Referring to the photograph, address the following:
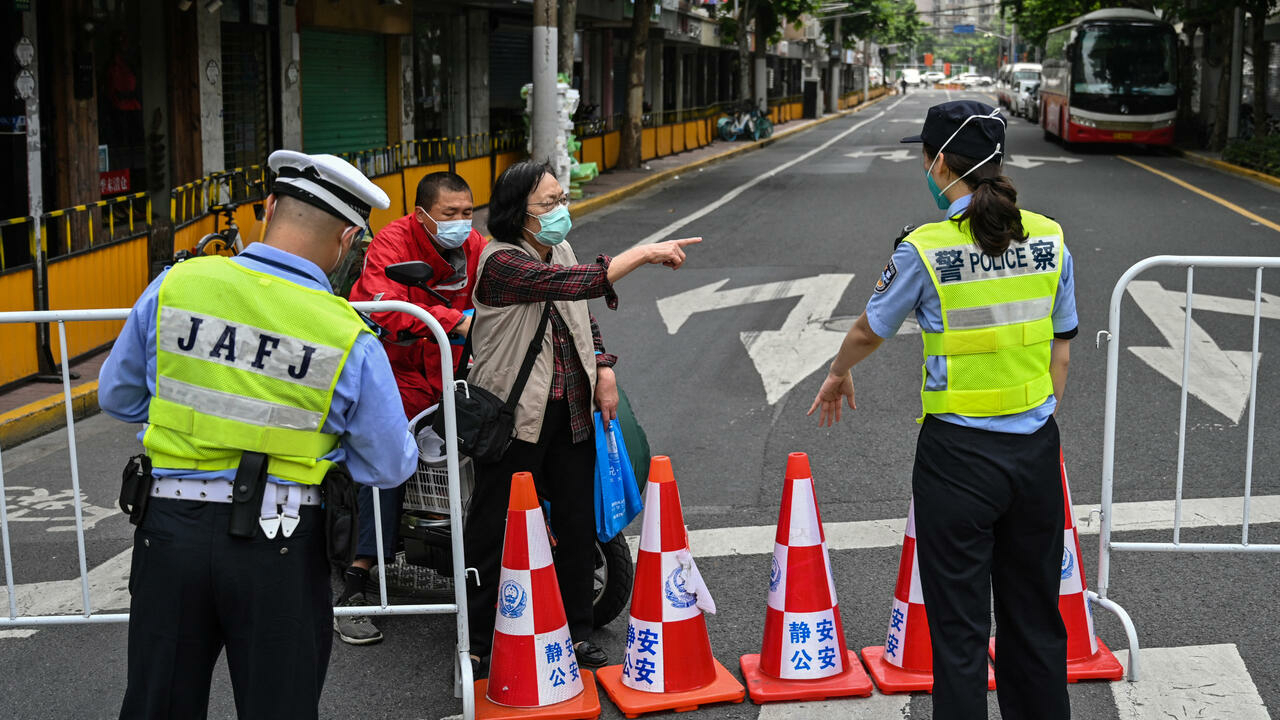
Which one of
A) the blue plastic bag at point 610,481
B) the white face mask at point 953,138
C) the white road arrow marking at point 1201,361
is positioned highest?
the white face mask at point 953,138

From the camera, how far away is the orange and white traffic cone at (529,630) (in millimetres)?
4340

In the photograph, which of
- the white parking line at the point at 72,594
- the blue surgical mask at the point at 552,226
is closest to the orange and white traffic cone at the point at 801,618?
the blue surgical mask at the point at 552,226

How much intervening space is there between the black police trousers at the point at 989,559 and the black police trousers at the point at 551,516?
1.32 metres

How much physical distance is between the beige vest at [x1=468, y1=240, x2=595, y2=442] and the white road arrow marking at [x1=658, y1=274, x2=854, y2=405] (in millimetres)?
4141

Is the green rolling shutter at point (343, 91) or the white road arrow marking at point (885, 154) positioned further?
the white road arrow marking at point (885, 154)

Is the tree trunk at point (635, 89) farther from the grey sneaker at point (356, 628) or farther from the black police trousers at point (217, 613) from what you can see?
the black police trousers at point (217, 613)

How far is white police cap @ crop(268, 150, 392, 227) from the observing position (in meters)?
2.93

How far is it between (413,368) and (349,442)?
86.9 inches

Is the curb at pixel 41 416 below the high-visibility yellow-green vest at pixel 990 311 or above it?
below

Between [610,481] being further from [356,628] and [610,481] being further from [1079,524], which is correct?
[1079,524]

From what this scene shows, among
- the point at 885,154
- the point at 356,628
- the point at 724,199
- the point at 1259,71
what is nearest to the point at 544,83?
the point at 724,199

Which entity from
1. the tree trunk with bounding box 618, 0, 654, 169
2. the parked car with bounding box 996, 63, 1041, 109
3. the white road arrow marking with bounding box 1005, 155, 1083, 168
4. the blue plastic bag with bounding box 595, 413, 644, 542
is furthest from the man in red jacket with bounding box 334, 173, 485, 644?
the parked car with bounding box 996, 63, 1041, 109

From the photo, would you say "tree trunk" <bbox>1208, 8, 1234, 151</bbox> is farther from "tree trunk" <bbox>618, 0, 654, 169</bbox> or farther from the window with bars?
the window with bars

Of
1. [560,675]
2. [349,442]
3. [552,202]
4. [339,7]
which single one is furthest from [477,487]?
[339,7]
